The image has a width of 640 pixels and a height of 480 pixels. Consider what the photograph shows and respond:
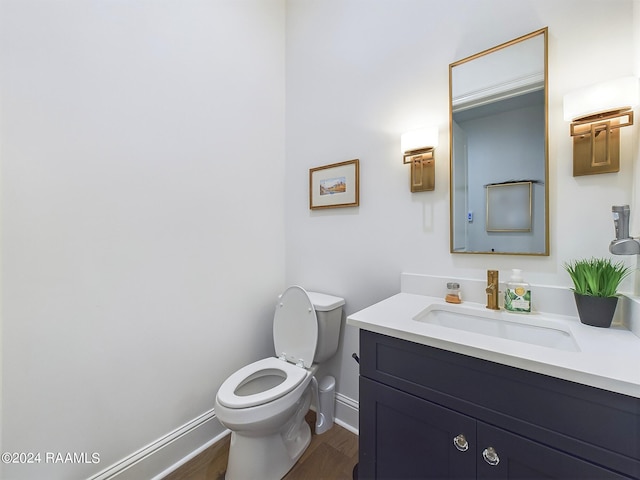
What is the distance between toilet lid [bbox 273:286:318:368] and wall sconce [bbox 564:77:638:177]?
133cm

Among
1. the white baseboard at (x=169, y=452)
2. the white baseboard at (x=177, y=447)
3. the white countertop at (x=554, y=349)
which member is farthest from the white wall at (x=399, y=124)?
the white baseboard at (x=169, y=452)

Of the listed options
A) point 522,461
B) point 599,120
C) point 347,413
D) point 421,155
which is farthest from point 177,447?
point 599,120

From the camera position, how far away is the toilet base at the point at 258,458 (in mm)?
1243

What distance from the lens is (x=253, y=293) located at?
1765 millimetres

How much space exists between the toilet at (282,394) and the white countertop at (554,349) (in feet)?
1.80

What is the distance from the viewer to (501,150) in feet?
3.88

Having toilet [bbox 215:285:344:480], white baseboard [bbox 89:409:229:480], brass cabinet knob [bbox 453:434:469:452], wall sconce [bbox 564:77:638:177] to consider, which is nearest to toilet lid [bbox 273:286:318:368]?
toilet [bbox 215:285:344:480]

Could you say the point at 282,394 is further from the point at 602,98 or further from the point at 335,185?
the point at 602,98

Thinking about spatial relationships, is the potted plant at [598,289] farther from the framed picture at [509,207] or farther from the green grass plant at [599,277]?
the framed picture at [509,207]

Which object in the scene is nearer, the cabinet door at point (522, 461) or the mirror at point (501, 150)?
the cabinet door at point (522, 461)

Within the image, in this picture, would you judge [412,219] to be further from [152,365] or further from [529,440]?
[152,365]

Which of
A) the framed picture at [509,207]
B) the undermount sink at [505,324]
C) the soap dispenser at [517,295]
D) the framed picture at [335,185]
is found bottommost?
the undermount sink at [505,324]

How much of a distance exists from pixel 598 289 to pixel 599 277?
4 centimetres

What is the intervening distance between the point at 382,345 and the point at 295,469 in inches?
36.3
